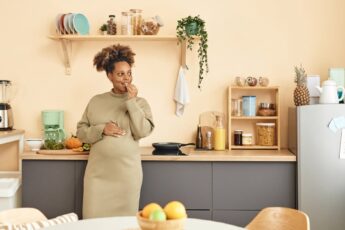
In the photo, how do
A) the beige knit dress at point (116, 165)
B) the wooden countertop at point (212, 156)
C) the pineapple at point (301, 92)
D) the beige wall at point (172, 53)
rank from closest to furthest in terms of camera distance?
the beige knit dress at point (116, 165)
the wooden countertop at point (212, 156)
the pineapple at point (301, 92)
the beige wall at point (172, 53)

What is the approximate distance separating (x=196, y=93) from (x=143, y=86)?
44 cm

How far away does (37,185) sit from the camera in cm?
383

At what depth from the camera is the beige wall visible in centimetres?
419

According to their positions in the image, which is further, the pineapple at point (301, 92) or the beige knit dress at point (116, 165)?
the pineapple at point (301, 92)

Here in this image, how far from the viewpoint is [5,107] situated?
4062 mm

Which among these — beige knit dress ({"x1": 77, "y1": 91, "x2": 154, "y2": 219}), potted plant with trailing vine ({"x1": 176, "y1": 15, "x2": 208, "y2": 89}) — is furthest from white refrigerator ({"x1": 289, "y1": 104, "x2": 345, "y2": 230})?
beige knit dress ({"x1": 77, "y1": 91, "x2": 154, "y2": 219})

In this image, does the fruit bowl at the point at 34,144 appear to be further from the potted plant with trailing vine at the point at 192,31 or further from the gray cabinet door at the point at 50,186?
the potted plant with trailing vine at the point at 192,31

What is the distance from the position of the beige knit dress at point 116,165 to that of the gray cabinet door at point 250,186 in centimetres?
64

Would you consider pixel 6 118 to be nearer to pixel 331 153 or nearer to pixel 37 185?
pixel 37 185

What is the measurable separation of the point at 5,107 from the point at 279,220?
2474 mm

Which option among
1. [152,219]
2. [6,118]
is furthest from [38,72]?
[152,219]

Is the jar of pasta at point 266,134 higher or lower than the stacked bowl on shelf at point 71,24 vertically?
lower

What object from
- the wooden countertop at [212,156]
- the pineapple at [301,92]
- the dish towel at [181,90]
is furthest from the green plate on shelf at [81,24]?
the pineapple at [301,92]

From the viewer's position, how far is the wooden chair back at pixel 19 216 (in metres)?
2.43
